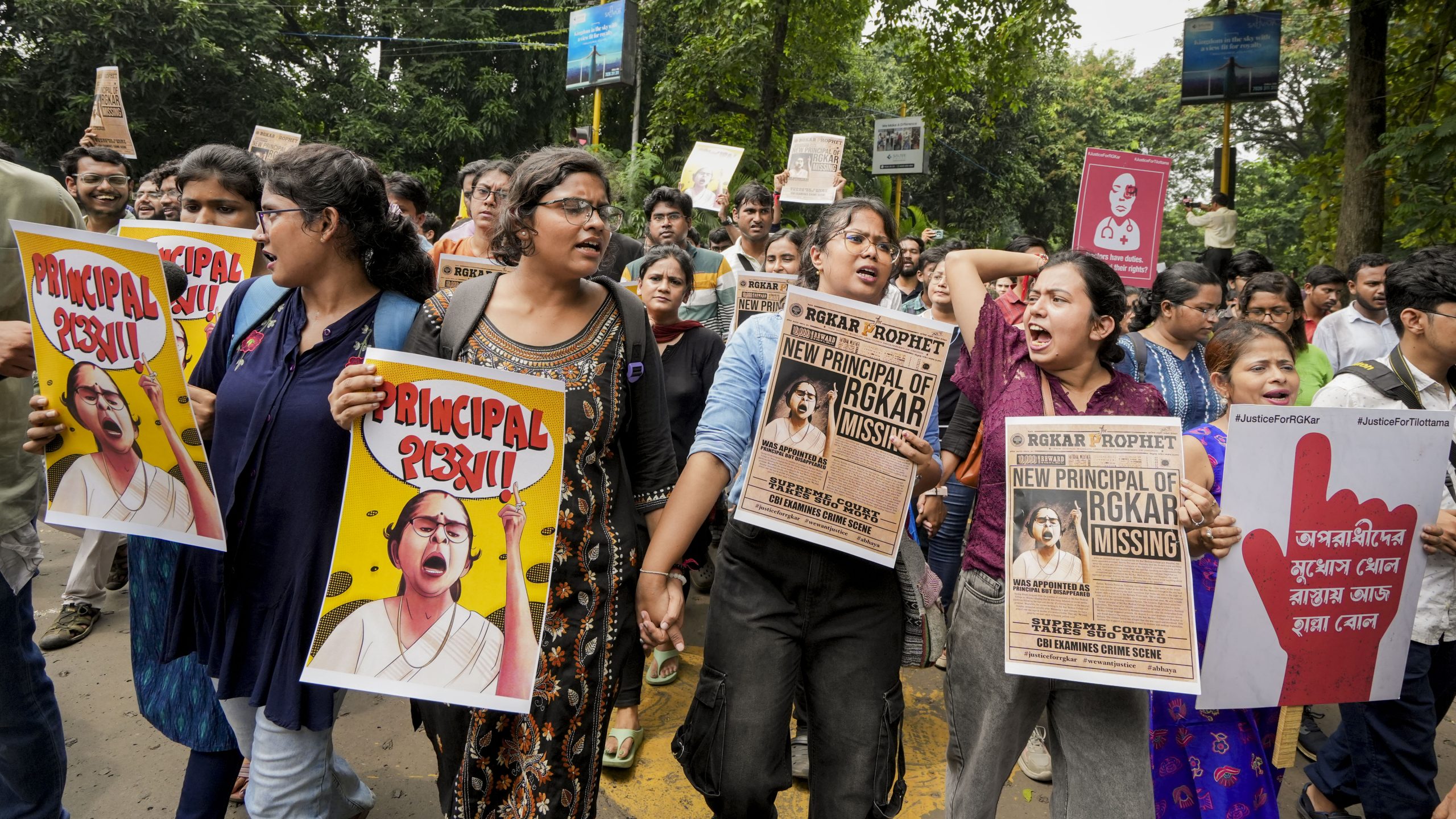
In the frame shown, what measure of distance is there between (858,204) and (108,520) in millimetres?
2074

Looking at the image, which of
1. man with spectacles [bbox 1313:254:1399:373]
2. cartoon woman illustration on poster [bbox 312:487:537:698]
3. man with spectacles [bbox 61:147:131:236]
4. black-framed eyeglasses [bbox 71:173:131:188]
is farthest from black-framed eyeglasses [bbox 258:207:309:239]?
man with spectacles [bbox 1313:254:1399:373]

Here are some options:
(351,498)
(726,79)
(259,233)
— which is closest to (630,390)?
(351,498)

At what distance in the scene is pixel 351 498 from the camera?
191cm

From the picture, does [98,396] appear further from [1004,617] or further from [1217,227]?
[1217,227]

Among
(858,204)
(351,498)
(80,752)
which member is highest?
(858,204)

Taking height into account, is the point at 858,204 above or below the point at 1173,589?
above

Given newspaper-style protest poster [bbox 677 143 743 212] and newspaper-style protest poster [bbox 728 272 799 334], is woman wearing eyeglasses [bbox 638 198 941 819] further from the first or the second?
newspaper-style protest poster [bbox 677 143 743 212]

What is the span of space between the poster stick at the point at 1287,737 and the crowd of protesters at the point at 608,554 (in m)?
0.10

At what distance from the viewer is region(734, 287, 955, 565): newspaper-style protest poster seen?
88.5 inches

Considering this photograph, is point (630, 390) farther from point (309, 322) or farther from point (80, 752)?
point (80, 752)

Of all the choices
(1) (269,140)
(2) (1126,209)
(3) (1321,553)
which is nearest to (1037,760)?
(3) (1321,553)

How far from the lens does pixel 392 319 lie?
87.9 inches

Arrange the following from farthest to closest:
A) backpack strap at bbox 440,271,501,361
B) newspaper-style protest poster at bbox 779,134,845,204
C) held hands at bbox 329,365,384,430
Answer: newspaper-style protest poster at bbox 779,134,845,204, backpack strap at bbox 440,271,501,361, held hands at bbox 329,365,384,430

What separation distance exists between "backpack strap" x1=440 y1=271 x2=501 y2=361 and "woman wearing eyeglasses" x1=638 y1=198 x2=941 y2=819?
2.11 feet
